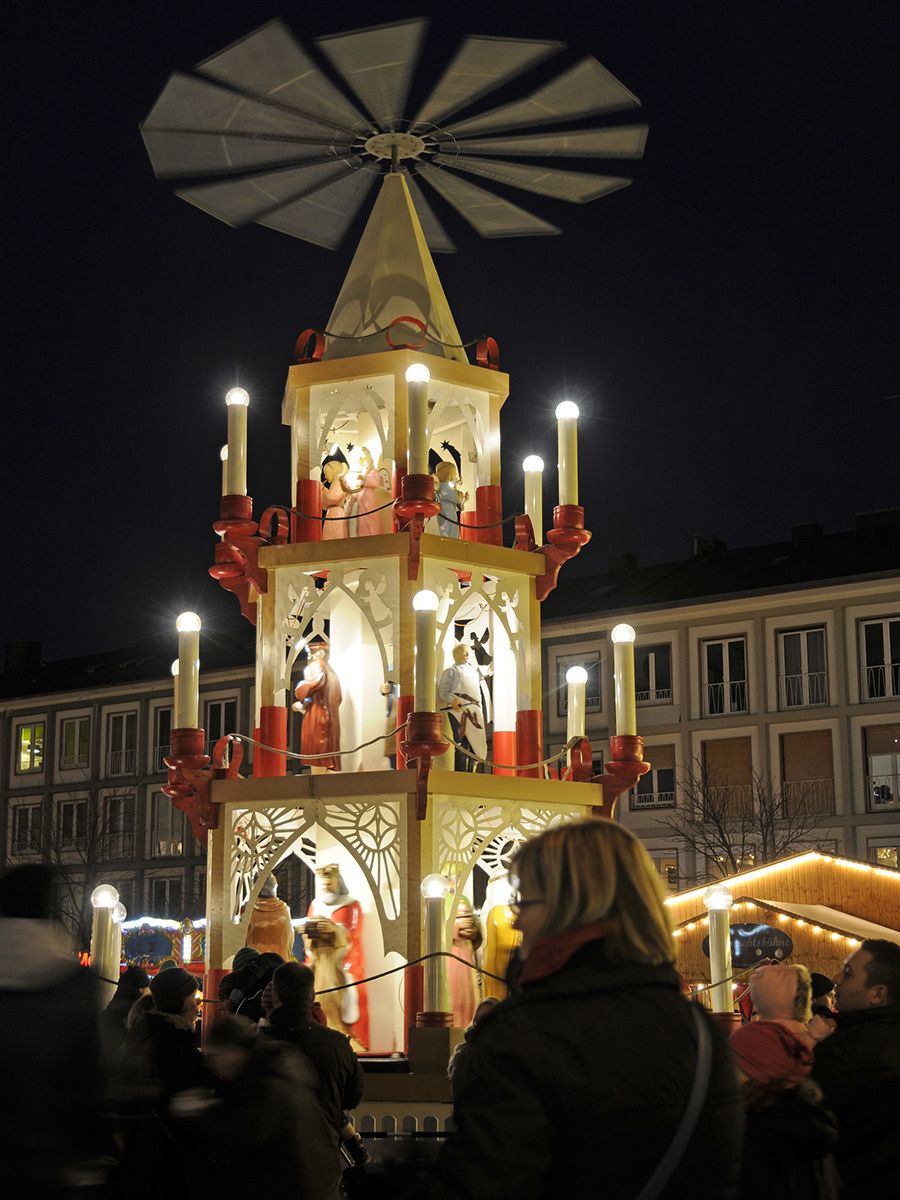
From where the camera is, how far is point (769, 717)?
45.5 m

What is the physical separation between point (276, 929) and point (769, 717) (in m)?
36.1

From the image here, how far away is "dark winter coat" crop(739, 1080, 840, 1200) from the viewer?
13.9 ft

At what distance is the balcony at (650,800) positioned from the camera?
153ft

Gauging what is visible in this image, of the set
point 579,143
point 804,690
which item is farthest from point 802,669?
point 579,143

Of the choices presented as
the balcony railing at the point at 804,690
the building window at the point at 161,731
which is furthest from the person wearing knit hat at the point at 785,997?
the building window at the point at 161,731

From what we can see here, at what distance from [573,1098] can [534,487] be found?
1028cm

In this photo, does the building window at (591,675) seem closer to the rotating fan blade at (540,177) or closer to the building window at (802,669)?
the building window at (802,669)

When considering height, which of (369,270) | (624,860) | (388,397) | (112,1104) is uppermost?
(369,270)

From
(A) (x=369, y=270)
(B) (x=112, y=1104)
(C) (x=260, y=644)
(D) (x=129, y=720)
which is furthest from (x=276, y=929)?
(D) (x=129, y=720)

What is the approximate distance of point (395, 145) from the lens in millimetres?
12789

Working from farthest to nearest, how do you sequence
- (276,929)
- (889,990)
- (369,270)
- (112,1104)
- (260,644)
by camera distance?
(369,270), (260,644), (276,929), (889,990), (112,1104)

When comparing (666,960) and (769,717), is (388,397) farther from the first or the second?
(769,717)

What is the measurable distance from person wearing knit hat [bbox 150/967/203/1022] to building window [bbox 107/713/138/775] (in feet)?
169

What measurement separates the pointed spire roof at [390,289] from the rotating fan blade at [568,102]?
1.02 meters
